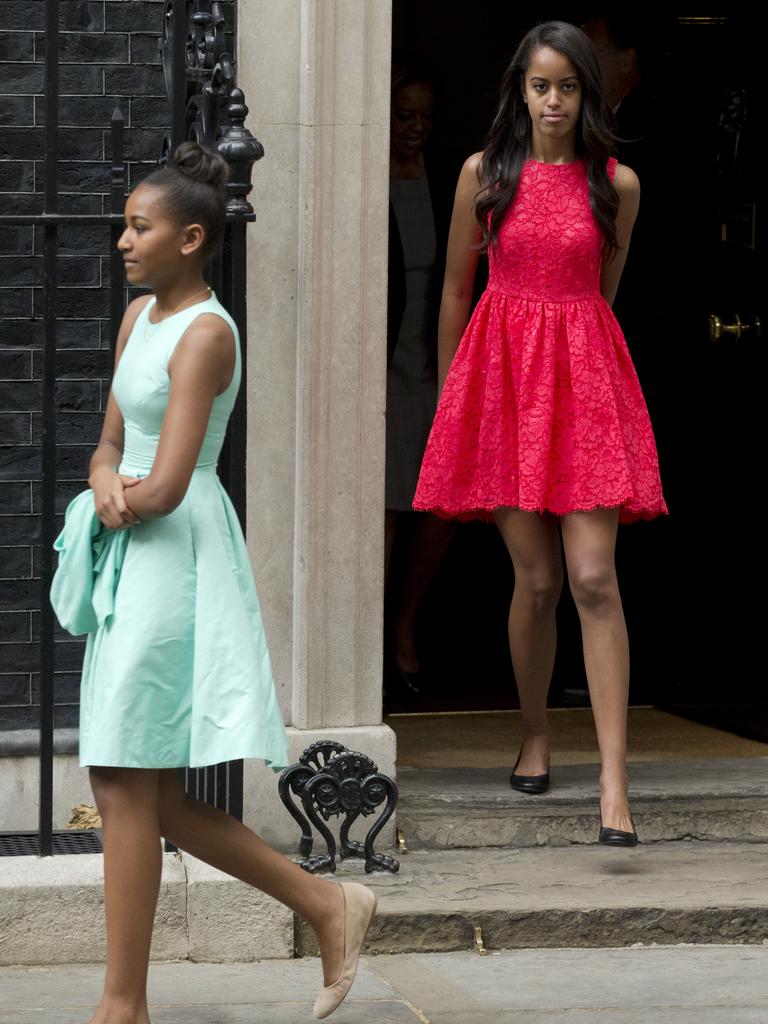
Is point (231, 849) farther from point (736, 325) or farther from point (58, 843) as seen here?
point (736, 325)

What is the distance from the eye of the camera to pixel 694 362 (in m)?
7.81

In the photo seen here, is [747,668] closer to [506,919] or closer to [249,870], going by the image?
[506,919]

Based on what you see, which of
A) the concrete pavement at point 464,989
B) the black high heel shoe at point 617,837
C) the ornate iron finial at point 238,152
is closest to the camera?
the concrete pavement at point 464,989

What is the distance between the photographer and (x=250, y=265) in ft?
17.3

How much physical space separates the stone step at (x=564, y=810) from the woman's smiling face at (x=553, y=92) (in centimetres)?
183

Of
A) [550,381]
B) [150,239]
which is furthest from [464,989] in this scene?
[150,239]

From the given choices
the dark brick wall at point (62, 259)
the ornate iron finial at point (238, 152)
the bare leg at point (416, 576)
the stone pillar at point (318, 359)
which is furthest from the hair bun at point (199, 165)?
the bare leg at point (416, 576)

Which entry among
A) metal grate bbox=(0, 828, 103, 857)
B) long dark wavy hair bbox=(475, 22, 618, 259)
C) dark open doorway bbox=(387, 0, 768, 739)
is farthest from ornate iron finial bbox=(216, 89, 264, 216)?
dark open doorway bbox=(387, 0, 768, 739)

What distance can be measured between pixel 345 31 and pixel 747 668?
11.0 ft

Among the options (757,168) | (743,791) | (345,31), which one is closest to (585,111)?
(345,31)

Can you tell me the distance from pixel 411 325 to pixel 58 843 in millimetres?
2413

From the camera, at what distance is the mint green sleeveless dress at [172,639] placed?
Answer: 3809 millimetres

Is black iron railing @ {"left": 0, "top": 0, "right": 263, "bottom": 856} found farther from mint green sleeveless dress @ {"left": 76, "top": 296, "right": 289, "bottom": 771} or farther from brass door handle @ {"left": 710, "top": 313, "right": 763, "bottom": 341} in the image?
brass door handle @ {"left": 710, "top": 313, "right": 763, "bottom": 341}

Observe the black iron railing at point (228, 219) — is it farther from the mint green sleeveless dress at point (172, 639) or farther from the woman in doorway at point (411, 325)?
the woman in doorway at point (411, 325)
